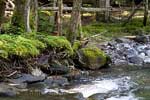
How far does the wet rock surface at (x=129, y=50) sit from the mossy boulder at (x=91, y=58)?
1199 millimetres

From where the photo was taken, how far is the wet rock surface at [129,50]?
1524cm

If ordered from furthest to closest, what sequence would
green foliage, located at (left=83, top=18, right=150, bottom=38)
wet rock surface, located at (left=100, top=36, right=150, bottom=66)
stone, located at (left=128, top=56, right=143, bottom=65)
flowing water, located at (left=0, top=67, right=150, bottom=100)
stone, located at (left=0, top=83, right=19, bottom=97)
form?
1. green foliage, located at (left=83, top=18, right=150, bottom=38)
2. wet rock surface, located at (left=100, top=36, right=150, bottom=66)
3. stone, located at (left=128, top=56, right=143, bottom=65)
4. flowing water, located at (left=0, top=67, right=150, bottom=100)
5. stone, located at (left=0, top=83, right=19, bottom=97)

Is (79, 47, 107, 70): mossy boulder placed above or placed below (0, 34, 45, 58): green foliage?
below

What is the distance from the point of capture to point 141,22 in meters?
23.7

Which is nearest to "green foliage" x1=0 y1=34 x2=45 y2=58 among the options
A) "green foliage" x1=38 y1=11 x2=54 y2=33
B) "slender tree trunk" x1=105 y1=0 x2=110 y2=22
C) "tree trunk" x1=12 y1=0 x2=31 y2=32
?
"tree trunk" x1=12 y1=0 x2=31 y2=32

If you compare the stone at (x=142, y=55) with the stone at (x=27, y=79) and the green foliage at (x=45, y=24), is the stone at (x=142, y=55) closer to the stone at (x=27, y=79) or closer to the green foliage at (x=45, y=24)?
the green foliage at (x=45, y=24)

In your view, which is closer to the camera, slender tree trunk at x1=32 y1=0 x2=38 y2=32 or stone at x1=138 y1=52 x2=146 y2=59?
slender tree trunk at x1=32 y1=0 x2=38 y2=32

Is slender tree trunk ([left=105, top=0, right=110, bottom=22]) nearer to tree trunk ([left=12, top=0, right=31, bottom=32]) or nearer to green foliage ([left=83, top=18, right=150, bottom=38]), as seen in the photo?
green foliage ([left=83, top=18, right=150, bottom=38])

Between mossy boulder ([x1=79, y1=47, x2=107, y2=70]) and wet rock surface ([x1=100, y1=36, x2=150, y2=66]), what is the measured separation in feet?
3.93

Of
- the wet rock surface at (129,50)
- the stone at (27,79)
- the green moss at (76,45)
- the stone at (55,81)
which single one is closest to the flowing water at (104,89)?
the stone at (55,81)

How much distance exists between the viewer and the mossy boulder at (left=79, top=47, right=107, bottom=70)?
43.4 feet

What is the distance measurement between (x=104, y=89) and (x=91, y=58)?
2.52m

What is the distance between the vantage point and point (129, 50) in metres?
16.9

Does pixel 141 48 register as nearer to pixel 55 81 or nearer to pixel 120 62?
pixel 120 62
